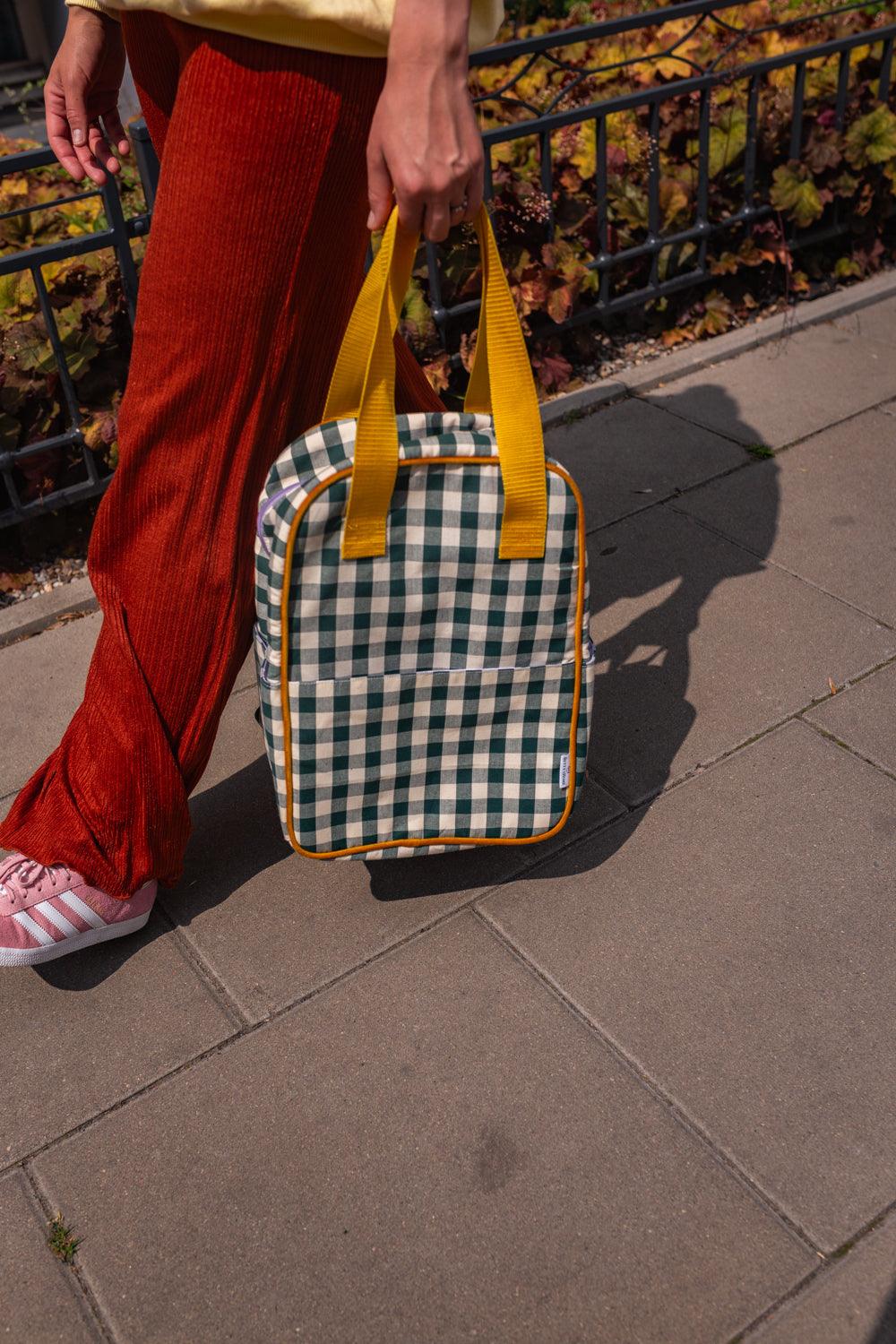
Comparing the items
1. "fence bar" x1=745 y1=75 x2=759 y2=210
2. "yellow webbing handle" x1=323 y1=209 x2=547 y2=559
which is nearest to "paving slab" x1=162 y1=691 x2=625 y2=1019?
"yellow webbing handle" x1=323 y1=209 x2=547 y2=559

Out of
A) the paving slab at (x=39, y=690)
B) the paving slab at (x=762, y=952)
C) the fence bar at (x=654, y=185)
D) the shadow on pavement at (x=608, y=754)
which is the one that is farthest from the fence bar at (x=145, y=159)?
the paving slab at (x=762, y=952)

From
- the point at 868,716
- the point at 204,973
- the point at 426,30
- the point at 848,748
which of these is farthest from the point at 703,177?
the point at 204,973

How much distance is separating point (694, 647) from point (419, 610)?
114 centimetres

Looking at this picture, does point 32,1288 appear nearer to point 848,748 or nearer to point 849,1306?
point 849,1306

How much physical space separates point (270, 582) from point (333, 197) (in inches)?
22.3

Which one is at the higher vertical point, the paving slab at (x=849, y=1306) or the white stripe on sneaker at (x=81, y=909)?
the white stripe on sneaker at (x=81, y=909)

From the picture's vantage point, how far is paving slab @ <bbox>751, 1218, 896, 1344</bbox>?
1.56 meters

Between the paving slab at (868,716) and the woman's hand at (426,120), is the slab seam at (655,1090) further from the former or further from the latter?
the woman's hand at (426,120)

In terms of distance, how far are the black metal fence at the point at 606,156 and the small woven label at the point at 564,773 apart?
6.21ft

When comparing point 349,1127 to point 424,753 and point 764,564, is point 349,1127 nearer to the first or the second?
point 424,753

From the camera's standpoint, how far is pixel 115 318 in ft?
11.2

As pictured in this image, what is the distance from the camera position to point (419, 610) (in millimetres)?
1863

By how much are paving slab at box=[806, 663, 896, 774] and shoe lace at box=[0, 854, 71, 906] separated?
1.54 metres

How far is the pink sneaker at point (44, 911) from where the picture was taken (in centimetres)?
206
